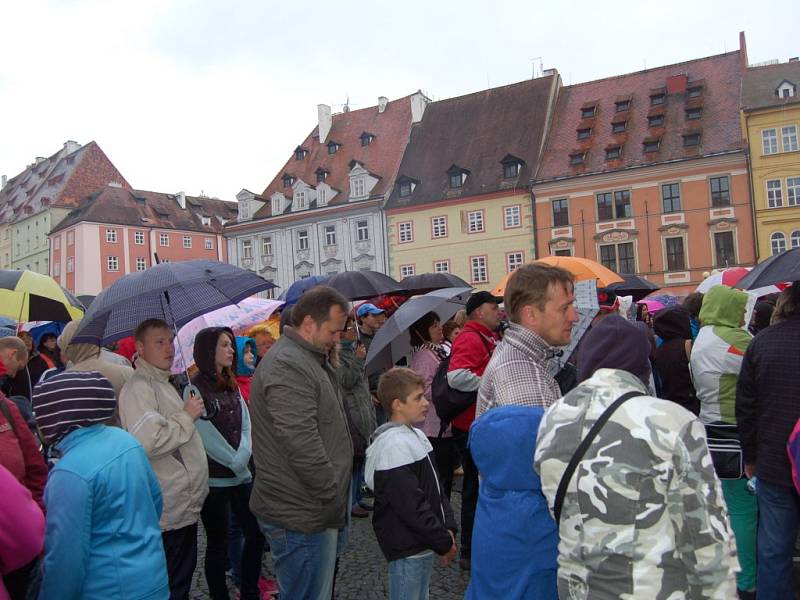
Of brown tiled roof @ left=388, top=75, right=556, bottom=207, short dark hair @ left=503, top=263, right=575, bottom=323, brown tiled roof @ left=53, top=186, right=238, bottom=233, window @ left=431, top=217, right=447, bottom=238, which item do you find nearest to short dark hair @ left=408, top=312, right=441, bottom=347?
short dark hair @ left=503, top=263, right=575, bottom=323

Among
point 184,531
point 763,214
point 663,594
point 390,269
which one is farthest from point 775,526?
point 390,269

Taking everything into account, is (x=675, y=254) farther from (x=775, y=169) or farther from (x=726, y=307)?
(x=726, y=307)

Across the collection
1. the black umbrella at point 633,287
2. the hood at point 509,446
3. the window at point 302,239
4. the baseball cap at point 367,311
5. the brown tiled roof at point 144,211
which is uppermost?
the brown tiled roof at point 144,211

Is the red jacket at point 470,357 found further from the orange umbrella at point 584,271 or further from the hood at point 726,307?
the orange umbrella at point 584,271

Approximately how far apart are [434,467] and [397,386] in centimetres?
52

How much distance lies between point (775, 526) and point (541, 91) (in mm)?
39181

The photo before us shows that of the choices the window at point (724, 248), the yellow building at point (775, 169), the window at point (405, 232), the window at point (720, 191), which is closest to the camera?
the yellow building at point (775, 169)

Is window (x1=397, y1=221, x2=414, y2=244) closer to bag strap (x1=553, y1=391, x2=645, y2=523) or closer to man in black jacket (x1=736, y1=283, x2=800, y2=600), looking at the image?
man in black jacket (x1=736, y1=283, x2=800, y2=600)

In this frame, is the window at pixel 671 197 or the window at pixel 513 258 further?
the window at pixel 513 258

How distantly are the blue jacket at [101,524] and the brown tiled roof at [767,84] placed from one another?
35956 mm

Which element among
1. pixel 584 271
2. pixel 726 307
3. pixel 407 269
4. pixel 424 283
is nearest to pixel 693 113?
pixel 407 269

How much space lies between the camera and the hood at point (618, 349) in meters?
2.38

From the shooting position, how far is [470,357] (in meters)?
5.09

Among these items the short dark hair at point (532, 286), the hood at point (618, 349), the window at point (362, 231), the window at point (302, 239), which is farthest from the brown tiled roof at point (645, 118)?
the hood at point (618, 349)
